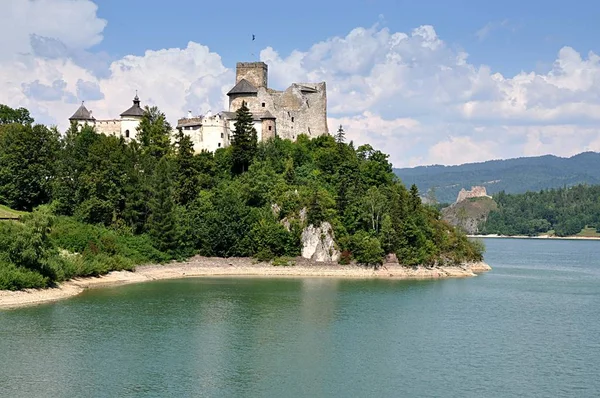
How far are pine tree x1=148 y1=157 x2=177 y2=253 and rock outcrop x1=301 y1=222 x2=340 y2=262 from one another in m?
10.4

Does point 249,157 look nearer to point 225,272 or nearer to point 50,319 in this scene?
point 225,272

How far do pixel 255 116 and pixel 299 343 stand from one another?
35353 millimetres

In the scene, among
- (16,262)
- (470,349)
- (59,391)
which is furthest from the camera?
(16,262)

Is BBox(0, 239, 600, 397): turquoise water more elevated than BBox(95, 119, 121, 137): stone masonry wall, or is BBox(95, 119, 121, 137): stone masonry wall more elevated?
BBox(95, 119, 121, 137): stone masonry wall

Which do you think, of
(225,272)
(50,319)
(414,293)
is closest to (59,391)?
(50,319)

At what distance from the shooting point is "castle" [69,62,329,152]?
208 ft

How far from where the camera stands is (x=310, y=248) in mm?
58062

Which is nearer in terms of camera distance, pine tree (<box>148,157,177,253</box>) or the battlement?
pine tree (<box>148,157,177,253</box>)

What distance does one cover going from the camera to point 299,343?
103ft

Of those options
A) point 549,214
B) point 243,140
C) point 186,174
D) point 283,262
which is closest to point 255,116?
point 243,140

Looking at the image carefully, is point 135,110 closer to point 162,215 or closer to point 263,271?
point 162,215

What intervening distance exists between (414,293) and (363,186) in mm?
17326

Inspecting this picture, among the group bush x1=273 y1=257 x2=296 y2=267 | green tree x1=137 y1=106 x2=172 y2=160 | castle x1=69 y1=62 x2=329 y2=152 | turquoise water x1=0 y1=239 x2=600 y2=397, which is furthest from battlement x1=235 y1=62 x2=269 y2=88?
turquoise water x1=0 y1=239 x2=600 y2=397

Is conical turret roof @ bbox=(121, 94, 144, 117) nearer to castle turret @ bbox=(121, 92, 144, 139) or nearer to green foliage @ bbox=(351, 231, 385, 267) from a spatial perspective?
castle turret @ bbox=(121, 92, 144, 139)
